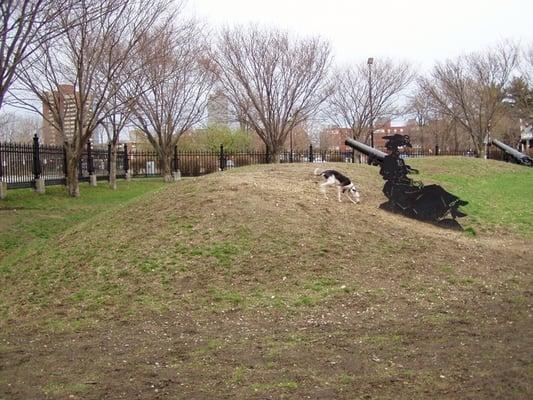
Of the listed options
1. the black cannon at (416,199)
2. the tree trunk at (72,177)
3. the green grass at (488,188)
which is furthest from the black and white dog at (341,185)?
the tree trunk at (72,177)

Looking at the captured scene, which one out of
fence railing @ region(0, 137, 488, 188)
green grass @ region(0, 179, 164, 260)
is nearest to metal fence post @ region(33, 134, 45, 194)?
fence railing @ region(0, 137, 488, 188)

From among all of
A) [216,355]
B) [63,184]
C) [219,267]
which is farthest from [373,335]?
[63,184]

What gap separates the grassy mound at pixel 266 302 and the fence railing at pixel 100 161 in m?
10.9

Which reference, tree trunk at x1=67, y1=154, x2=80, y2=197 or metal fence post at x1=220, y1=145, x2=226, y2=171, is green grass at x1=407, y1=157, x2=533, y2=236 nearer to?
tree trunk at x1=67, y1=154, x2=80, y2=197

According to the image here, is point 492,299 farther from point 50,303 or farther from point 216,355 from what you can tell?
point 50,303

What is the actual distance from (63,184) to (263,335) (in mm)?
19053

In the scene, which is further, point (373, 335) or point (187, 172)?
point (187, 172)

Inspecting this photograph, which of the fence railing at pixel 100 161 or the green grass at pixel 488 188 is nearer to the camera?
the green grass at pixel 488 188

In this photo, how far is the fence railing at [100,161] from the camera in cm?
1952

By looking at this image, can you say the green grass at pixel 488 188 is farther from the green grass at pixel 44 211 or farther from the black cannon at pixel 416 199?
the green grass at pixel 44 211

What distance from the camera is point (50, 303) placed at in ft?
21.2

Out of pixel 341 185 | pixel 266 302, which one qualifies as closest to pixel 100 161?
pixel 341 185

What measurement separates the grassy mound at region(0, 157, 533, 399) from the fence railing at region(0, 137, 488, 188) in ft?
35.7

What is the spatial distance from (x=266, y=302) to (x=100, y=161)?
24.3m
